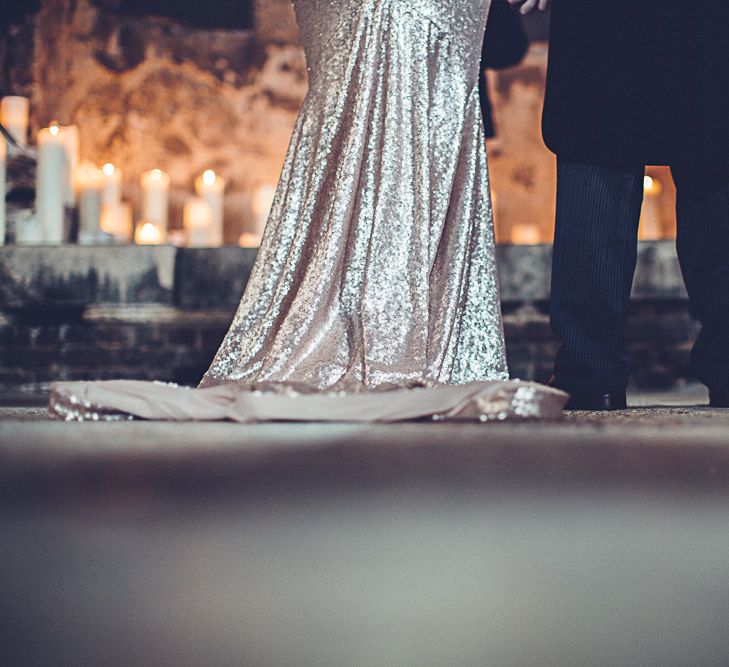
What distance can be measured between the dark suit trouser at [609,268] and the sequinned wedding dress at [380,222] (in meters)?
0.11

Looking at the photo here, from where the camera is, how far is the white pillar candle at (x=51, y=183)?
229cm

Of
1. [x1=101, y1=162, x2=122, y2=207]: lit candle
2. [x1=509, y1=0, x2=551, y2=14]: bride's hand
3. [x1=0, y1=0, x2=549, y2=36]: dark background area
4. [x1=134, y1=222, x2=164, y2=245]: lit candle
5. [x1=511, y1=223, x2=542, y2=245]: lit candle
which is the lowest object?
[x1=134, y1=222, x2=164, y2=245]: lit candle

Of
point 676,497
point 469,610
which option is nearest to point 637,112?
point 676,497

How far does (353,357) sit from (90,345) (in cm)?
110

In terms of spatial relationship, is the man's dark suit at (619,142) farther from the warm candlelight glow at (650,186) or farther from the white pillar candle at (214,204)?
the white pillar candle at (214,204)

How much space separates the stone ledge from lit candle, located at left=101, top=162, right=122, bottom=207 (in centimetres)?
46

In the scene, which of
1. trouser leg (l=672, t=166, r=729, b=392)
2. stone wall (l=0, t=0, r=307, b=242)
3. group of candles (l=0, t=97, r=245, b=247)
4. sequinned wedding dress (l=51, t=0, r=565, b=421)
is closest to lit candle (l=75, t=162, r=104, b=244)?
group of candles (l=0, t=97, r=245, b=247)

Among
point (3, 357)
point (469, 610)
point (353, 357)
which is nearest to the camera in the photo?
point (469, 610)

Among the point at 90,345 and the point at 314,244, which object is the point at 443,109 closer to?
the point at 314,244

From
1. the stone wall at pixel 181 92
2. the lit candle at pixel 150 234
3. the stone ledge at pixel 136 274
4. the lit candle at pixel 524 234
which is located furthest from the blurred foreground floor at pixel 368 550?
the stone wall at pixel 181 92

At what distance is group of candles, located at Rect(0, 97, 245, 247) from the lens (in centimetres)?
232

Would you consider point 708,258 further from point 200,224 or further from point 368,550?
point 200,224

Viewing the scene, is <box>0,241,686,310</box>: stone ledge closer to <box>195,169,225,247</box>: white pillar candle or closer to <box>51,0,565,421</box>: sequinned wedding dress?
<box>195,169,225,247</box>: white pillar candle

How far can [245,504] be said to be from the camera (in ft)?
2.50
